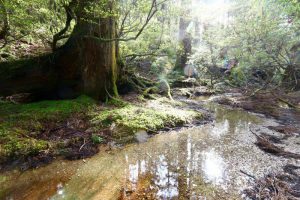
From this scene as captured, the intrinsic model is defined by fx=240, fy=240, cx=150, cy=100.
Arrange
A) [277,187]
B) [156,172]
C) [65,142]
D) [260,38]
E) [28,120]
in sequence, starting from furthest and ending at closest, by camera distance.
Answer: [260,38], [28,120], [65,142], [156,172], [277,187]

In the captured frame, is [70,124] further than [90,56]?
No

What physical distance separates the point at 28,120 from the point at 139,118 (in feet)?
8.69

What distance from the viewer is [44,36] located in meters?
7.94

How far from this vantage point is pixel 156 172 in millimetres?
4098

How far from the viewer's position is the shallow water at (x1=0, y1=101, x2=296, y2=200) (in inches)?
137

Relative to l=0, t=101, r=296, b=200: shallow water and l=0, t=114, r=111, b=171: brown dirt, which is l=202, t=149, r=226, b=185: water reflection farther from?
l=0, t=114, r=111, b=171: brown dirt

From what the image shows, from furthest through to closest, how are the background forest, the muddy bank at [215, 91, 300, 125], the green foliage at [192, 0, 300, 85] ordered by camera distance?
the green foliage at [192, 0, 300, 85], the muddy bank at [215, 91, 300, 125], the background forest

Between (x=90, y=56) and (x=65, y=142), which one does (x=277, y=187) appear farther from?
(x=90, y=56)

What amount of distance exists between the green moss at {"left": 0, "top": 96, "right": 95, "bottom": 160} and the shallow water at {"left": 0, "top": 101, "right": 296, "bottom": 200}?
59 cm

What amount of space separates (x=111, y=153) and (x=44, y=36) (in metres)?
5.18

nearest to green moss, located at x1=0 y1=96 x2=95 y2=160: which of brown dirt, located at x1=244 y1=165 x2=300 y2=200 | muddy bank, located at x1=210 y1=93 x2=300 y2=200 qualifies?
brown dirt, located at x1=244 y1=165 x2=300 y2=200

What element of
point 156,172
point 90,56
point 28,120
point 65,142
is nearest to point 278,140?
point 156,172

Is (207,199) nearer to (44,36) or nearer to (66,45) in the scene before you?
(66,45)

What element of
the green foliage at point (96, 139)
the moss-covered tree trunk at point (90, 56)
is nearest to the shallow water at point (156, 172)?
the green foliage at point (96, 139)
